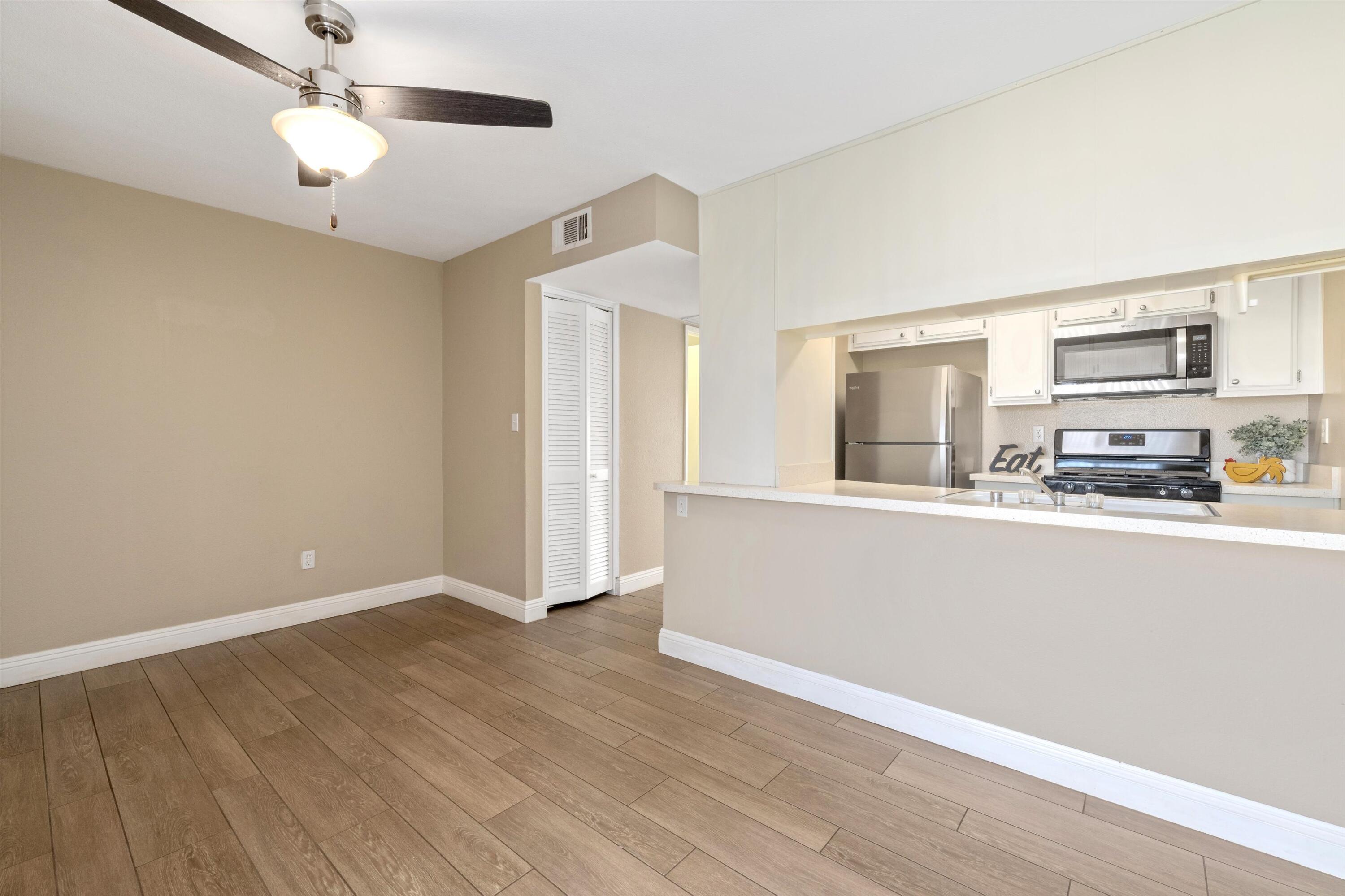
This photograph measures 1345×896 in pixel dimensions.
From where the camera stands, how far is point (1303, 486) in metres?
3.10

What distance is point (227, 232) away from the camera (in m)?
3.45

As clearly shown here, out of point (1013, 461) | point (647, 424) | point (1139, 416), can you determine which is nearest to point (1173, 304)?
point (1139, 416)

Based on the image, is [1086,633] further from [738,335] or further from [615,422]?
[615,422]

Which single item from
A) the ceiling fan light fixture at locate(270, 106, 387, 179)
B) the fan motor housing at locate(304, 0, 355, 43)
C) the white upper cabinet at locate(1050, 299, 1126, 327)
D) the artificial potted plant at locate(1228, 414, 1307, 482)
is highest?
the fan motor housing at locate(304, 0, 355, 43)

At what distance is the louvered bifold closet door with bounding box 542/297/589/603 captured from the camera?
12.8 feet

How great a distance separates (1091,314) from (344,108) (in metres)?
4.20

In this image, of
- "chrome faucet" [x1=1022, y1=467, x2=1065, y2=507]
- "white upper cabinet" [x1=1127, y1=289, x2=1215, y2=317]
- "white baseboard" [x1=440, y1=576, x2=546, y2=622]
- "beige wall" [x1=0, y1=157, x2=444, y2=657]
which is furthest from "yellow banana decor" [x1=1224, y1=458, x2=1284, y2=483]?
"beige wall" [x1=0, y1=157, x2=444, y2=657]

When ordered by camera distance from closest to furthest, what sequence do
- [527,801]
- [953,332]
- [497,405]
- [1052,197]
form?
1. [527,801]
2. [1052,197]
3. [497,405]
4. [953,332]

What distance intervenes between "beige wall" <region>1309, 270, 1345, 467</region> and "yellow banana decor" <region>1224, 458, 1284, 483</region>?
20cm

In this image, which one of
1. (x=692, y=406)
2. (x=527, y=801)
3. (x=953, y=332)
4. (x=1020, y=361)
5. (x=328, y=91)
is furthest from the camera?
(x=692, y=406)

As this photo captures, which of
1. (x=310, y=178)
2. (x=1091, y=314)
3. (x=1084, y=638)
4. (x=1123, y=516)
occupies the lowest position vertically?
(x=1084, y=638)

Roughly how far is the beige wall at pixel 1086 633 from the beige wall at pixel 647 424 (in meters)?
1.73

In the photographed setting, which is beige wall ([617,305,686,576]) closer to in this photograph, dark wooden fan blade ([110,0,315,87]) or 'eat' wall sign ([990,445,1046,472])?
'eat' wall sign ([990,445,1046,472])

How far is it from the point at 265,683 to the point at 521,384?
6.80ft
